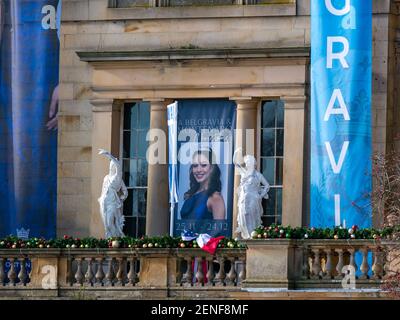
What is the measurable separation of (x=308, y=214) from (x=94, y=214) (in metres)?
4.96

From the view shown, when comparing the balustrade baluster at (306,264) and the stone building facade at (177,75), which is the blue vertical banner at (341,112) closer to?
the stone building facade at (177,75)

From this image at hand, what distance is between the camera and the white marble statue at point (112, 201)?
5206 cm

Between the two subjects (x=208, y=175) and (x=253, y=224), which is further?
(x=208, y=175)

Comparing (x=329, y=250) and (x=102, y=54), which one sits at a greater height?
(x=102, y=54)

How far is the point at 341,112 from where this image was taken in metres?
51.2

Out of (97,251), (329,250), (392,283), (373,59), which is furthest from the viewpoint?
(373,59)

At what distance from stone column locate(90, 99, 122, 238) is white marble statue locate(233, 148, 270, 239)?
576 centimetres

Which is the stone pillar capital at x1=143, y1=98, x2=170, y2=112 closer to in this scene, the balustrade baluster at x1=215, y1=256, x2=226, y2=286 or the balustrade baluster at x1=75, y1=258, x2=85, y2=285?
the balustrade baluster at x1=75, y1=258, x2=85, y2=285

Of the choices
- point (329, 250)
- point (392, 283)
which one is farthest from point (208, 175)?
point (392, 283)

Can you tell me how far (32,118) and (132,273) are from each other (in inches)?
321

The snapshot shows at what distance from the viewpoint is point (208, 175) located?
2175 inches

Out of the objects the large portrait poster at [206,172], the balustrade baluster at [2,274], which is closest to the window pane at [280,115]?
the large portrait poster at [206,172]

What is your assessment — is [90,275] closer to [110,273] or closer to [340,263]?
[110,273]
